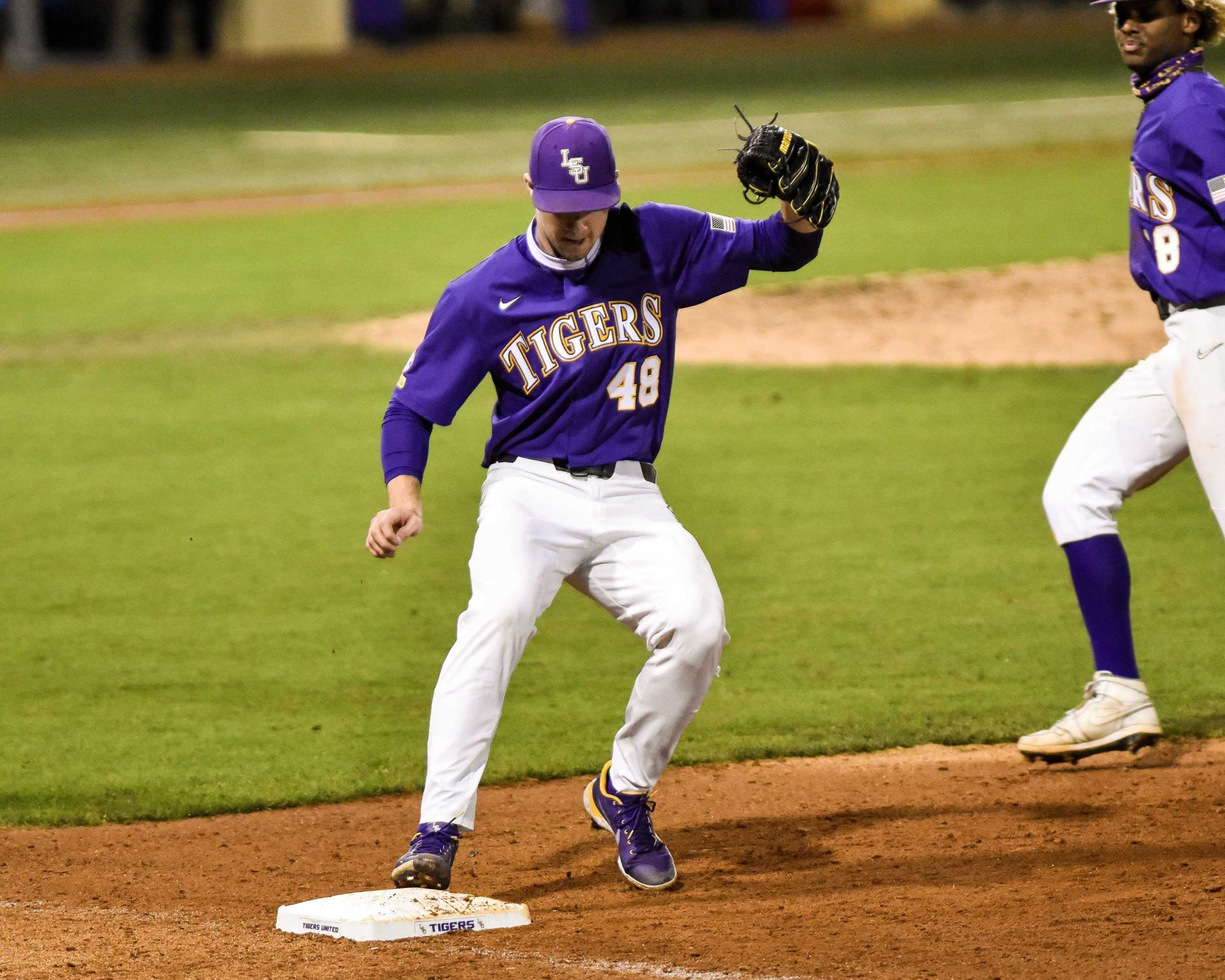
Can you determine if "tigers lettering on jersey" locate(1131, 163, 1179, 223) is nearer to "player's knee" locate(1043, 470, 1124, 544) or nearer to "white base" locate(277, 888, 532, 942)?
"player's knee" locate(1043, 470, 1124, 544)

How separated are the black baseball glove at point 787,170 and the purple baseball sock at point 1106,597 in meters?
1.33

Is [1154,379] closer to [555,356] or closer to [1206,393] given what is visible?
[1206,393]

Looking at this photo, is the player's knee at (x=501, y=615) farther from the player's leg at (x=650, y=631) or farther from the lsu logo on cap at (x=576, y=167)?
the lsu logo on cap at (x=576, y=167)

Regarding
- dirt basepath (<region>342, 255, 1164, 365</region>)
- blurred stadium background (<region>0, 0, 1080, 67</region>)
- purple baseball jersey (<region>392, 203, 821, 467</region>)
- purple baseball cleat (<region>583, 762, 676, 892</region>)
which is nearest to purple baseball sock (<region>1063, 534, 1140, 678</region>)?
purple baseball jersey (<region>392, 203, 821, 467</region>)

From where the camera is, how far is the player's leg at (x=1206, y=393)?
468 cm

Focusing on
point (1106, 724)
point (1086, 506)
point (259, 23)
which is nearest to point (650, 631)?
point (1086, 506)

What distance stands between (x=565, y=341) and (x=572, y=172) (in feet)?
1.40

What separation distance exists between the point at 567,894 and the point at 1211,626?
11.0 feet

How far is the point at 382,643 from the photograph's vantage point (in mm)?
6680

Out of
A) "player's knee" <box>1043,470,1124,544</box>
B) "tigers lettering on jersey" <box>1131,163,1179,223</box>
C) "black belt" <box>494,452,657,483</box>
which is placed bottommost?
"player's knee" <box>1043,470,1124,544</box>

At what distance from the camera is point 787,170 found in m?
4.35

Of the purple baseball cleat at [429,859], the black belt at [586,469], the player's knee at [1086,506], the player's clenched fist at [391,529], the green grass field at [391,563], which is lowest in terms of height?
the green grass field at [391,563]

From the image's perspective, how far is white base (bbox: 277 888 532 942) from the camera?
387 centimetres

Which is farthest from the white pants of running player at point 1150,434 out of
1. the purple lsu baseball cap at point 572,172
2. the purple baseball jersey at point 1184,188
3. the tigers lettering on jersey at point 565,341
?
the purple lsu baseball cap at point 572,172
